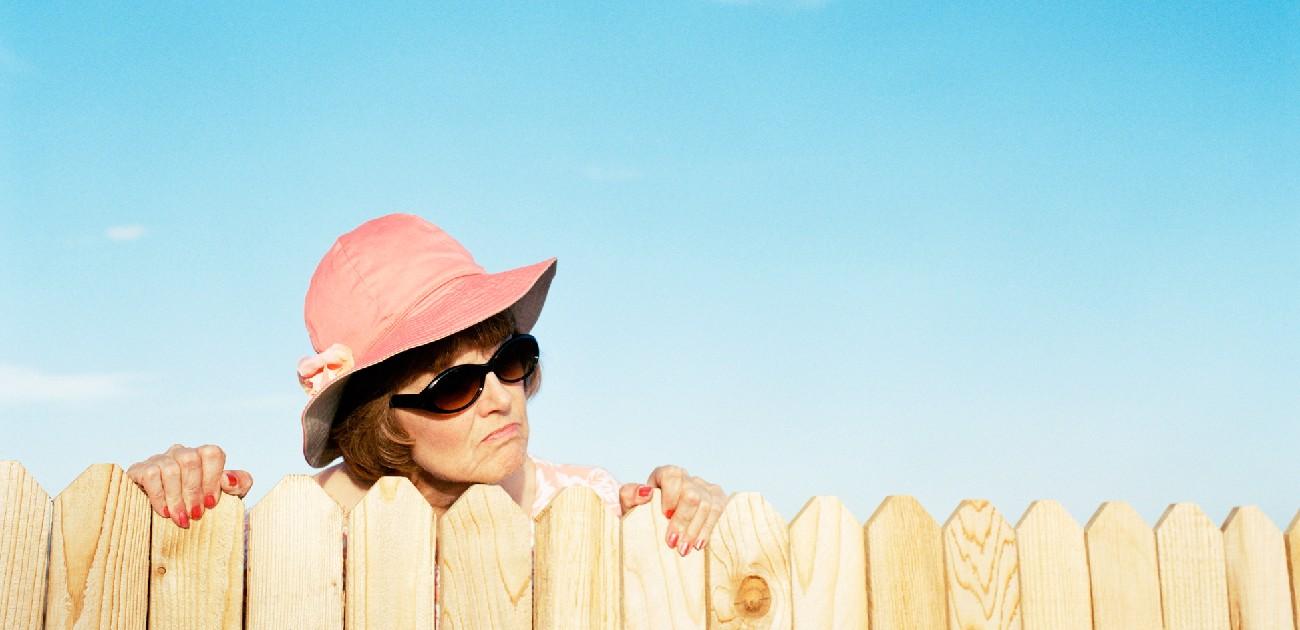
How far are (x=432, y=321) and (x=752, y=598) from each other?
1259mm

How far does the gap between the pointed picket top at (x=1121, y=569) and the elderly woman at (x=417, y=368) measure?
1294 mm

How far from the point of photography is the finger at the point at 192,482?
9.57 feet

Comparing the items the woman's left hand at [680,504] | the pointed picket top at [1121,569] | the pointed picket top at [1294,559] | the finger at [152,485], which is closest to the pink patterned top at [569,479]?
the woman's left hand at [680,504]

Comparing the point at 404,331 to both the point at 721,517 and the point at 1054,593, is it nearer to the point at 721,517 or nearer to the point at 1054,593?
the point at 721,517

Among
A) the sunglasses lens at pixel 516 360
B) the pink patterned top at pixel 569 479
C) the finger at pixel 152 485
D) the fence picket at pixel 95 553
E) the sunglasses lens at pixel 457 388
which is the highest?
the sunglasses lens at pixel 516 360

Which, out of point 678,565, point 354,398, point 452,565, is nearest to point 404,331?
point 354,398

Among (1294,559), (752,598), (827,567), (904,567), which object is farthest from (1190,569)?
(752,598)

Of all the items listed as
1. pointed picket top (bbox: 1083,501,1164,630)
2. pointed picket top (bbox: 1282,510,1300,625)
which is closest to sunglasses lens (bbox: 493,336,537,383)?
pointed picket top (bbox: 1083,501,1164,630)

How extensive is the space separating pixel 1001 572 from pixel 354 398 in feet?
6.91

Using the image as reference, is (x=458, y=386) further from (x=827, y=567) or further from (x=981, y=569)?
(x=981, y=569)

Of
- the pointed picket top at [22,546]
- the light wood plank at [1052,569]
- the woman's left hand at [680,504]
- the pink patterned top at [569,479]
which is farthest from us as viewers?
the pink patterned top at [569,479]

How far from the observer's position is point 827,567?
3363 millimetres

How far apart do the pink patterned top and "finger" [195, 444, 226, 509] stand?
1.39 m

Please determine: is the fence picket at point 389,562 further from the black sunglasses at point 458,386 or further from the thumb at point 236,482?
the black sunglasses at point 458,386
